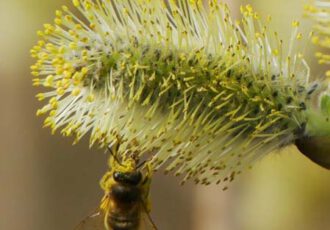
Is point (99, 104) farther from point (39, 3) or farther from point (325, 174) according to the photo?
point (39, 3)

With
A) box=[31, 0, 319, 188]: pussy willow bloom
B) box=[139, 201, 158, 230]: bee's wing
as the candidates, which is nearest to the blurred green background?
box=[139, 201, 158, 230]: bee's wing

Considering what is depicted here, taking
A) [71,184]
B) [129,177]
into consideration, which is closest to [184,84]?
[129,177]

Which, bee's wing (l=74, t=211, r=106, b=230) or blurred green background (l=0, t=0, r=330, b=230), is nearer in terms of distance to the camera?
bee's wing (l=74, t=211, r=106, b=230)

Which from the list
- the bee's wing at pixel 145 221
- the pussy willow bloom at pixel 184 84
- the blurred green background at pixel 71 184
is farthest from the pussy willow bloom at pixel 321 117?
the blurred green background at pixel 71 184

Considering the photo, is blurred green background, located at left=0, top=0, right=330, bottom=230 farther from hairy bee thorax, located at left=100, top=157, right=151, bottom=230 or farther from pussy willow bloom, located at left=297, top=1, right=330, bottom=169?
pussy willow bloom, located at left=297, top=1, right=330, bottom=169

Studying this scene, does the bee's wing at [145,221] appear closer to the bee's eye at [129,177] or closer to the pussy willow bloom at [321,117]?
the bee's eye at [129,177]

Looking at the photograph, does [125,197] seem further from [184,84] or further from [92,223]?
[184,84]
